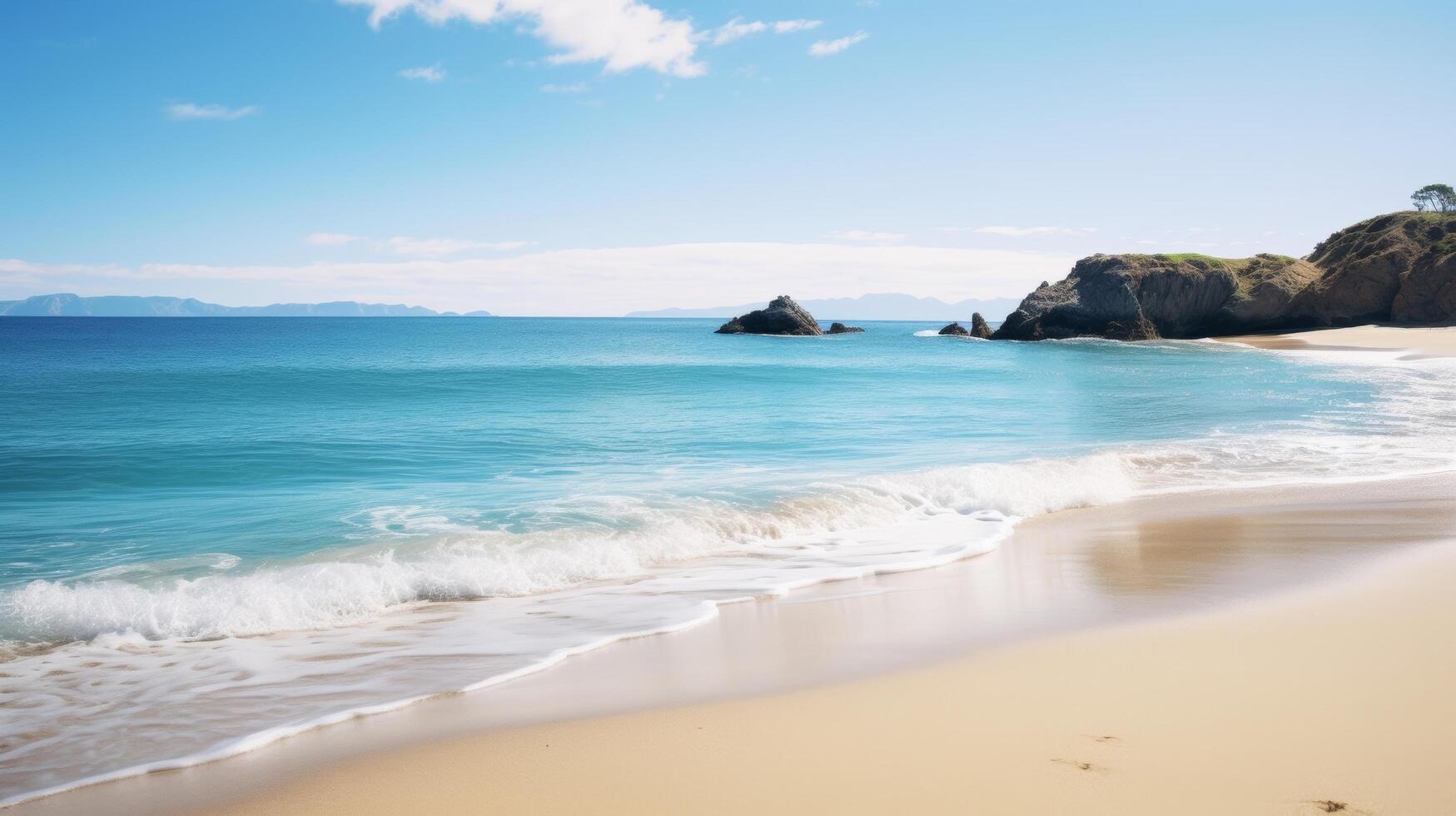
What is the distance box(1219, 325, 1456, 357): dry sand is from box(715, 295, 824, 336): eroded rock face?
39.3 metres

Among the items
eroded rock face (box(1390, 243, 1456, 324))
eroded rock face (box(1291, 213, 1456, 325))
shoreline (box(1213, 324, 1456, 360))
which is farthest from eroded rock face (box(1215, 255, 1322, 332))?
eroded rock face (box(1390, 243, 1456, 324))

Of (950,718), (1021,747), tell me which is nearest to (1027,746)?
(1021,747)

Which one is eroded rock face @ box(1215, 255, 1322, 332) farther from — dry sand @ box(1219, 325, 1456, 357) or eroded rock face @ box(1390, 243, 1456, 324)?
eroded rock face @ box(1390, 243, 1456, 324)

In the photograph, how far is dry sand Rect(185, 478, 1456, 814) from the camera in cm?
321

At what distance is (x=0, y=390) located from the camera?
1109 inches

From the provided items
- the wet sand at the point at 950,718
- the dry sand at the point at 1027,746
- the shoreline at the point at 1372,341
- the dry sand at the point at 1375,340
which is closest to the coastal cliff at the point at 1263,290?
the shoreline at the point at 1372,341

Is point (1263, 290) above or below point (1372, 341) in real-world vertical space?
above

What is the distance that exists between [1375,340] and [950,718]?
2144 inches

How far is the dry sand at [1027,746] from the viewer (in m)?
3.21

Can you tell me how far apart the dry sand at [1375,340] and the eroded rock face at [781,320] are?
39319 millimetres

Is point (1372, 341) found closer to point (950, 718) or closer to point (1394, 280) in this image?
point (1394, 280)

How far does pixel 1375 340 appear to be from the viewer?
4462 cm

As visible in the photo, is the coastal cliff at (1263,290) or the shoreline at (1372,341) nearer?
the shoreline at (1372,341)

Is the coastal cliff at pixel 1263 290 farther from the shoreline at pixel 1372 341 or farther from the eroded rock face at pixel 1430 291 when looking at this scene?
the shoreline at pixel 1372 341
